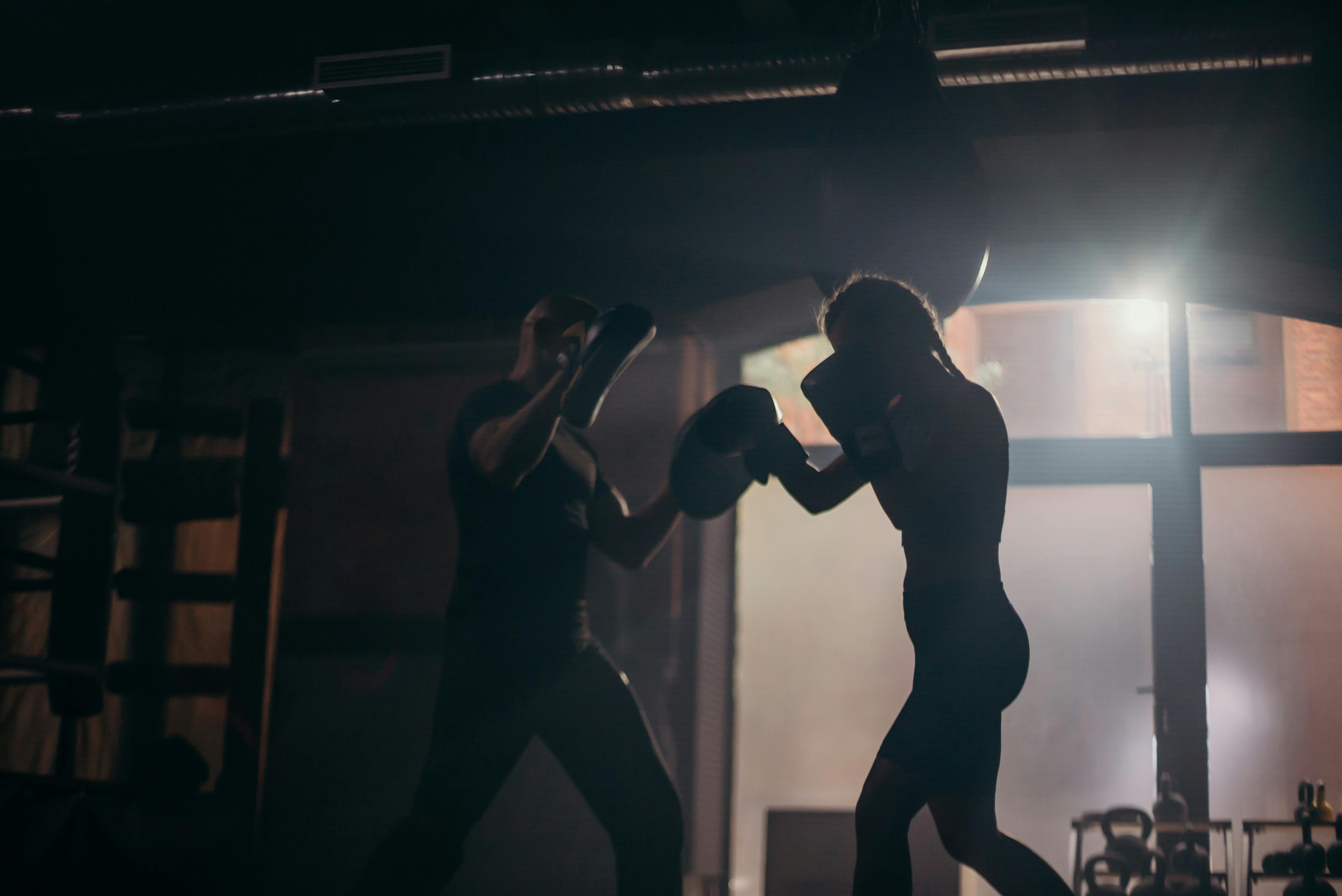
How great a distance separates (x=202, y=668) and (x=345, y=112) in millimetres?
1846

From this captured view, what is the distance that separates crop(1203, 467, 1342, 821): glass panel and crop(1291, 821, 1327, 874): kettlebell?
0.23 metres

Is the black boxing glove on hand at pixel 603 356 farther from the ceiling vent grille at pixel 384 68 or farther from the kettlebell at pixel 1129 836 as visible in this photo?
the kettlebell at pixel 1129 836

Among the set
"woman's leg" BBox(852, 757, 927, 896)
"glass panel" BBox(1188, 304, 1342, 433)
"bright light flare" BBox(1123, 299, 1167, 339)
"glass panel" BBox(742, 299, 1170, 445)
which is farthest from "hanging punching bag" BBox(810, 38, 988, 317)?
"glass panel" BBox(1188, 304, 1342, 433)

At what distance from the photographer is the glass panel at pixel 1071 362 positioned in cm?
347

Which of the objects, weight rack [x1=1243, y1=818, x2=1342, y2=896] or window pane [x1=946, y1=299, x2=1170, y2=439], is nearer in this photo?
weight rack [x1=1243, y1=818, x2=1342, y2=896]

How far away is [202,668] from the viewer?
11.2 ft

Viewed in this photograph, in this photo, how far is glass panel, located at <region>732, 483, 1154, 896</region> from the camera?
3.37m

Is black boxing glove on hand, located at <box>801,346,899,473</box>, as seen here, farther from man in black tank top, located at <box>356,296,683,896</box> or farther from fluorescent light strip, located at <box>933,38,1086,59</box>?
fluorescent light strip, located at <box>933,38,1086,59</box>

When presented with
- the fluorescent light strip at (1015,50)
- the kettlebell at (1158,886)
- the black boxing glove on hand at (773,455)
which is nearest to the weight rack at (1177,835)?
the kettlebell at (1158,886)

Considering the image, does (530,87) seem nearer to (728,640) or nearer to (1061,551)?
(728,640)

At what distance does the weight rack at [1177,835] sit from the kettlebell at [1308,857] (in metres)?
0.19

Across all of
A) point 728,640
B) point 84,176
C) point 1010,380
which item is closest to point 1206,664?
point 1010,380

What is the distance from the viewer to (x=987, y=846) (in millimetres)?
1504

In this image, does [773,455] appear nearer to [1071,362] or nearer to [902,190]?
[902,190]
